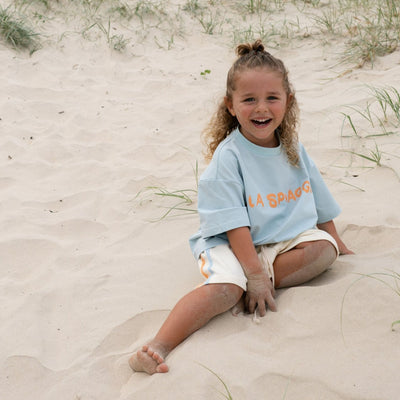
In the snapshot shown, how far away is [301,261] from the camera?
6.81 ft

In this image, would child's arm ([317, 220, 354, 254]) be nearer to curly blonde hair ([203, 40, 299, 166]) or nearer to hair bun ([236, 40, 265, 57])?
curly blonde hair ([203, 40, 299, 166])

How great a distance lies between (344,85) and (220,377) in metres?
3.04

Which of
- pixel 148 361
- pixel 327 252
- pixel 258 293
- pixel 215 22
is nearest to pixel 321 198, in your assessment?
pixel 327 252

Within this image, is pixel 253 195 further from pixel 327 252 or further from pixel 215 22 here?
pixel 215 22

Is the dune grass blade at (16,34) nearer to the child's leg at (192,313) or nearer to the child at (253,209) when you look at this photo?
the child at (253,209)

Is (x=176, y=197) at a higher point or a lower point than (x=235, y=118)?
lower

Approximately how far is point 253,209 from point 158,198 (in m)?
1.05

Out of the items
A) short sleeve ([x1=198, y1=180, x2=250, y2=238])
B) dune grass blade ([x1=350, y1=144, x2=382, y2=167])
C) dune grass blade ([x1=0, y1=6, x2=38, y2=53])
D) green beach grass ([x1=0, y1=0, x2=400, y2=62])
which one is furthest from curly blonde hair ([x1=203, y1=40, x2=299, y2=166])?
dune grass blade ([x1=0, y1=6, x2=38, y2=53])

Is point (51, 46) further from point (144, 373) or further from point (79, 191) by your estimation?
point (144, 373)

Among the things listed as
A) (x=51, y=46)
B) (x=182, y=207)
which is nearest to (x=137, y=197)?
(x=182, y=207)

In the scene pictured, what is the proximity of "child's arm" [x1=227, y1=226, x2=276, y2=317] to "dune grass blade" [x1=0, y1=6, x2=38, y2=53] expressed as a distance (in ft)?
11.2

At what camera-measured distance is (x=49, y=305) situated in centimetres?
223

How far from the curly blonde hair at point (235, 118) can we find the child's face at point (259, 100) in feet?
0.08

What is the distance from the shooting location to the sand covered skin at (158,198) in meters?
1.78
